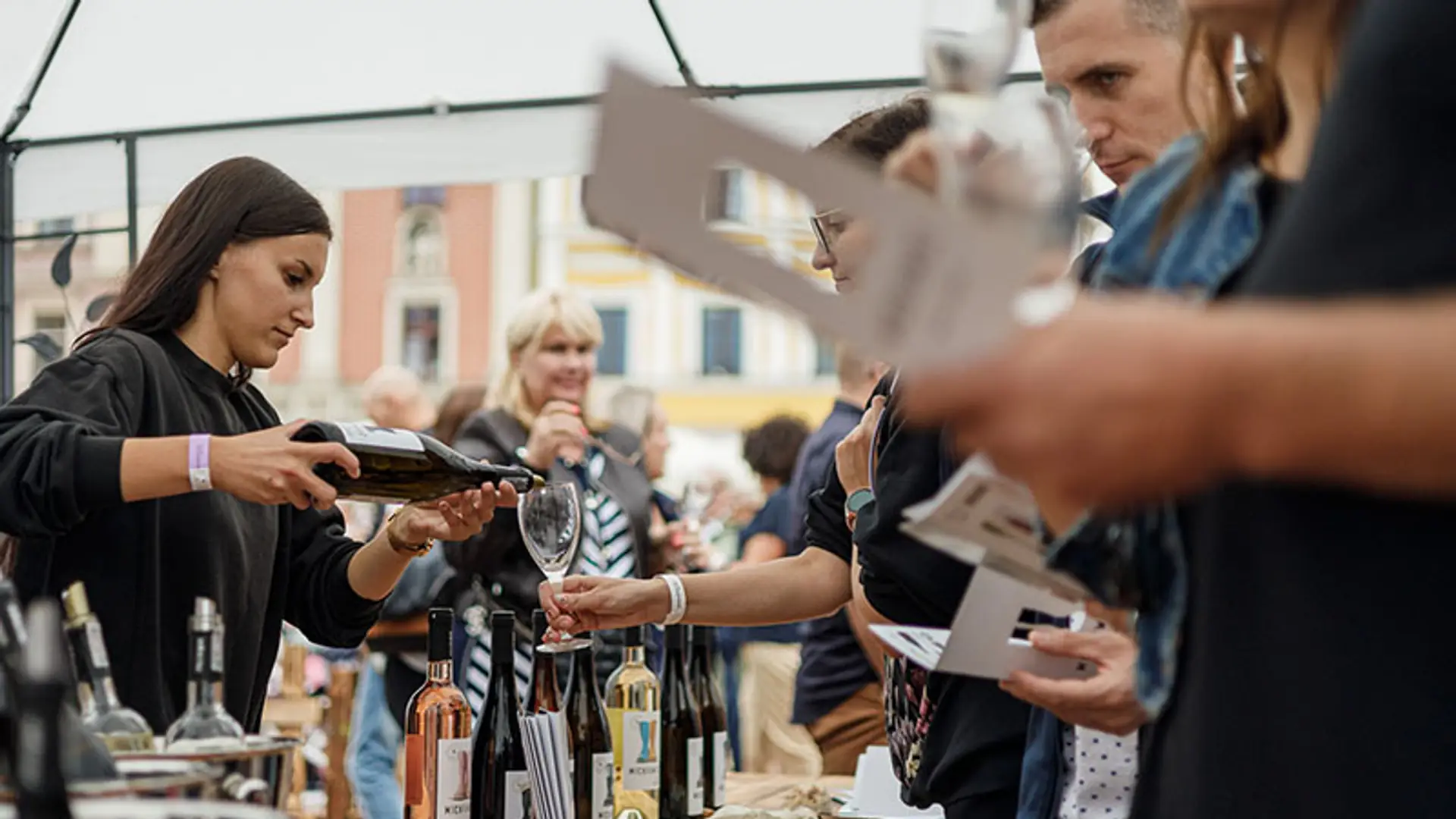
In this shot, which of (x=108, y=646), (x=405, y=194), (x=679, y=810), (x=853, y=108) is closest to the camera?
(x=108, y=646)

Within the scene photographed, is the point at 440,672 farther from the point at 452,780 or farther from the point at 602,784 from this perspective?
the point at 602,784

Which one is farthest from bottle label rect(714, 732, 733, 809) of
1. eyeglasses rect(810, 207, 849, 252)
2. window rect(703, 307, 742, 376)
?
window rect(703, 307, 742, 376)

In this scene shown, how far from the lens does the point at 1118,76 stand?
1.70 metres

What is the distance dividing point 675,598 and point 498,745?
1.05 feet

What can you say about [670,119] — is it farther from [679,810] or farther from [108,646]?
[679,810]

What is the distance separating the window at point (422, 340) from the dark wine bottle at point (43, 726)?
26.1 metres

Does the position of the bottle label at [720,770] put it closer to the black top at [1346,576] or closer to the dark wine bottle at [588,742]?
the dark wine bottle at [588,742]

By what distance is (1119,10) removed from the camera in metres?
1.70

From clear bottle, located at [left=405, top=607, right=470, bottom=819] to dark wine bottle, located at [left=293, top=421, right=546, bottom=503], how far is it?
0.16m

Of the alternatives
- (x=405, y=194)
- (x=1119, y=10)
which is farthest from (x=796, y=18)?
(x=405, y=194)

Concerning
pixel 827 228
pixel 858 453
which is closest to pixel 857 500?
pixel 858 453

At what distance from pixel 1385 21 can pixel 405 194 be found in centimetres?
2746

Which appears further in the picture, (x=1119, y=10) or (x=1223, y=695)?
(x=1119, y=10)

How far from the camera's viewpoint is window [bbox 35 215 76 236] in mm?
3643
